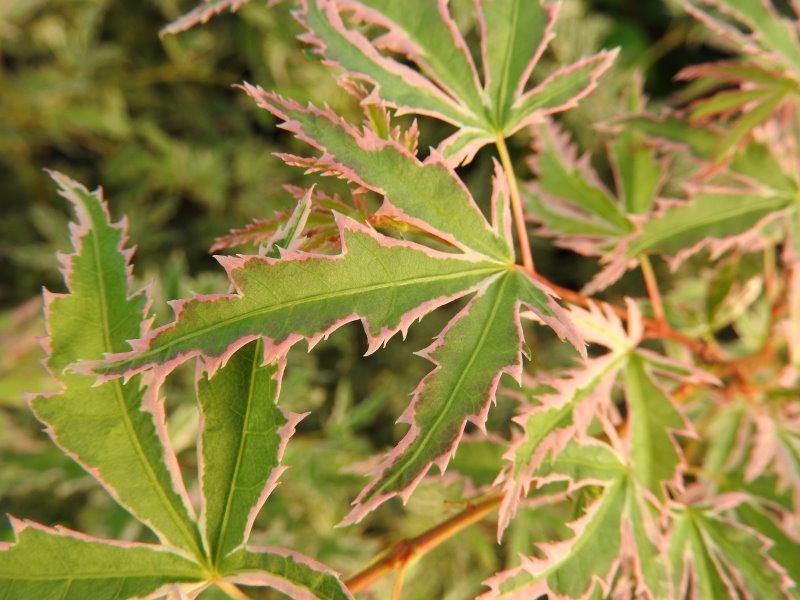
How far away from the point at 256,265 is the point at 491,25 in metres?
0.33

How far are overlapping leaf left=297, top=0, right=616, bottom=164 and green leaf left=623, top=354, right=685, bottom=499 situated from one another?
0.27 metres

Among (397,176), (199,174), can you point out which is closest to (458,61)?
(397,176)

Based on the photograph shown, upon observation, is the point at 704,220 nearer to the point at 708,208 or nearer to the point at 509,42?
the point at 708,208

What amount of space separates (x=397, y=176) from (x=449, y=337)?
129 mm

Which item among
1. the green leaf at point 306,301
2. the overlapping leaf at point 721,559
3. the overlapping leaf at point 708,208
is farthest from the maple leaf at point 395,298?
the overlapping leaf at point 721,559

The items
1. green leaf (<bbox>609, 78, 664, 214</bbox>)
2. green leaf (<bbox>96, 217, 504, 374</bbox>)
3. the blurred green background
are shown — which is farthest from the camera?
the blurred green background

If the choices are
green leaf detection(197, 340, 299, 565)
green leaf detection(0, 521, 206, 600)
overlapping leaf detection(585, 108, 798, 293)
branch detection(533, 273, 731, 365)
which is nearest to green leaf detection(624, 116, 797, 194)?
overlapping leaf detection(585, 108, 798, 293)

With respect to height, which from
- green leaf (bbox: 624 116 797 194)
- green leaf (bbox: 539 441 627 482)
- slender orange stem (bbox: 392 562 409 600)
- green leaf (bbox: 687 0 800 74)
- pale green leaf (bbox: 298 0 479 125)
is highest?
green leaf (bbox: 687 0 800 74)

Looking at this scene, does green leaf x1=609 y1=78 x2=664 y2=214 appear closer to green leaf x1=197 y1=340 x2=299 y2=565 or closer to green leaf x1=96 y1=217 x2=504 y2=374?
green leaf x1=96 y1=217 x2=504 y2=374

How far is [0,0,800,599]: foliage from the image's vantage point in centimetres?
50

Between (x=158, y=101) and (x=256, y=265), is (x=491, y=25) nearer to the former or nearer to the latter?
(x=256, y=265)

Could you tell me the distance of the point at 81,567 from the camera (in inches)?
20.6

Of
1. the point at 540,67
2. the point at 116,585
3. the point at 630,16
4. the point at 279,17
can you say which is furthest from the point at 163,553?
the point at 630,16

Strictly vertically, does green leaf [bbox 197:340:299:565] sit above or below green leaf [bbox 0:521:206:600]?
above
